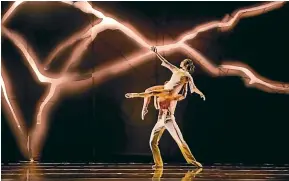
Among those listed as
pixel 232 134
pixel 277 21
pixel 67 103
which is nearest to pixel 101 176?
pixel 67 103

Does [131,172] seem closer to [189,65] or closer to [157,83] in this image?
[157,83]

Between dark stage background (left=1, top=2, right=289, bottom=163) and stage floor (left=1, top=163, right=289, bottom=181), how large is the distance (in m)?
0.20

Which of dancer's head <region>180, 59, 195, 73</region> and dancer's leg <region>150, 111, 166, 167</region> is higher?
dancer's head <region>180, 59, 195, 73</region>

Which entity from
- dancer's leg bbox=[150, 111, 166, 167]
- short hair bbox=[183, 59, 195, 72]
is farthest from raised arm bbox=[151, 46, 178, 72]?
dancer's leg bbox=[150, 111, 166, 167]

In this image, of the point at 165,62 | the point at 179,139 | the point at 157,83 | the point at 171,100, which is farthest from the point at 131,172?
the point at 165,62

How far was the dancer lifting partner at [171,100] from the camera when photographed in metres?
4.24

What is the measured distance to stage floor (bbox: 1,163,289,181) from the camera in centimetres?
345

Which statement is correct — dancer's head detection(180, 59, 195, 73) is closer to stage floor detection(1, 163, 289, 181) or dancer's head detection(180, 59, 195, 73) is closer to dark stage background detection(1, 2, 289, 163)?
dark stage background detection(1, 2, 289, 163)

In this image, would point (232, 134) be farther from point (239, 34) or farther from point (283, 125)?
point (239, 34)

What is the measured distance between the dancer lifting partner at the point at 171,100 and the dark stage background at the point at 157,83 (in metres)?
0.08

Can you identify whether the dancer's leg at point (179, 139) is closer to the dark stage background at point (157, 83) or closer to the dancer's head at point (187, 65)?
the dark stage background at point (157, 83)

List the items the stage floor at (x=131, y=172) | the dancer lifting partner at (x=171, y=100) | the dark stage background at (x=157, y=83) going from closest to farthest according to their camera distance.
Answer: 1. the stage floor at (x=131, y=172)
2. the dancer lifting partner at (x=171, y=100)
3. the dark stage background at (x=157, y=83)

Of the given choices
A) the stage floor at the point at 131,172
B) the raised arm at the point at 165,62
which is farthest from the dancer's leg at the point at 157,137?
the raised arm at the point at 165,62

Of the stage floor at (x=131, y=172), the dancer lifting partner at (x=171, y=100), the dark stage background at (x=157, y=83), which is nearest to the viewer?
the stage floor at (x=131, y=172)
